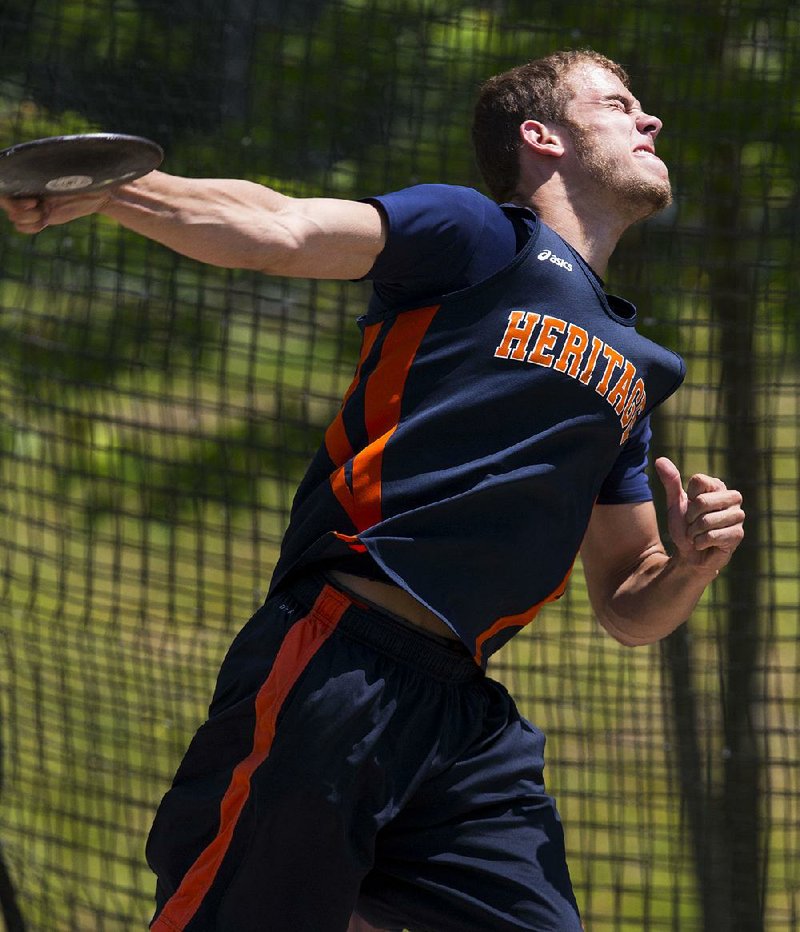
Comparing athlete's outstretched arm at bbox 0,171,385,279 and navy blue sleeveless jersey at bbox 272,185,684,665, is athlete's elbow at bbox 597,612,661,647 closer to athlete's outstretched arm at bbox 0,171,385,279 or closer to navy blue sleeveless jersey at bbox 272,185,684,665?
navy blue sleeveless jersey at bbox 272,185,684,665

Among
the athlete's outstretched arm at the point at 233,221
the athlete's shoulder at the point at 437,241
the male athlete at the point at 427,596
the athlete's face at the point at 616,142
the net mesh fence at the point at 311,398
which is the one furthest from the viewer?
the net mesh fence at the point at 311,398

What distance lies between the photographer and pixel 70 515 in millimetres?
4543

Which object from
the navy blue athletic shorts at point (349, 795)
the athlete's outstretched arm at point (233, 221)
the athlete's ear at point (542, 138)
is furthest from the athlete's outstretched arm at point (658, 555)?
the athlete's outstretched arm at point (233, 221)

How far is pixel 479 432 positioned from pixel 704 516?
492 millimetres

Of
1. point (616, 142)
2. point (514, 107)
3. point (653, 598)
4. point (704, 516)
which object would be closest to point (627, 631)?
point (653, 598)

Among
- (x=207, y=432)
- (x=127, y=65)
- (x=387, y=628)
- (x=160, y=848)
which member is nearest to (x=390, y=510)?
(x=387, y=628)

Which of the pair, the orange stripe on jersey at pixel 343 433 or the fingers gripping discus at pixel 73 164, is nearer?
the fingers gripping discus at pixel 73 164

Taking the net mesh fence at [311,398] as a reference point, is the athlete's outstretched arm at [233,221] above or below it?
above

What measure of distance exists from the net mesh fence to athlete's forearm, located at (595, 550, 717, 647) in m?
1.28

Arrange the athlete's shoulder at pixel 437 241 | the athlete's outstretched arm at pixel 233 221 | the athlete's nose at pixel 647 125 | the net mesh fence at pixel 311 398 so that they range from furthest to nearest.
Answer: the net mesh fence at pixel 311 398
the athlete's nose at pixel 647 125
the athlete's shoulder at pixel 437 241
the athlete's outstretched arm at pixel 233 221

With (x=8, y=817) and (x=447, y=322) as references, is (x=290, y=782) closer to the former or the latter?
(x=447, y=322)

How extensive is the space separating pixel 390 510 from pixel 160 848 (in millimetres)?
766

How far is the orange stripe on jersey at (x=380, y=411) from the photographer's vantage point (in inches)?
95.2

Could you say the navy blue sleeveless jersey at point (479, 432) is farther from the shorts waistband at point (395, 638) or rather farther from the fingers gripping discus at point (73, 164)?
the fingers gripping discus at point (73, 164)
